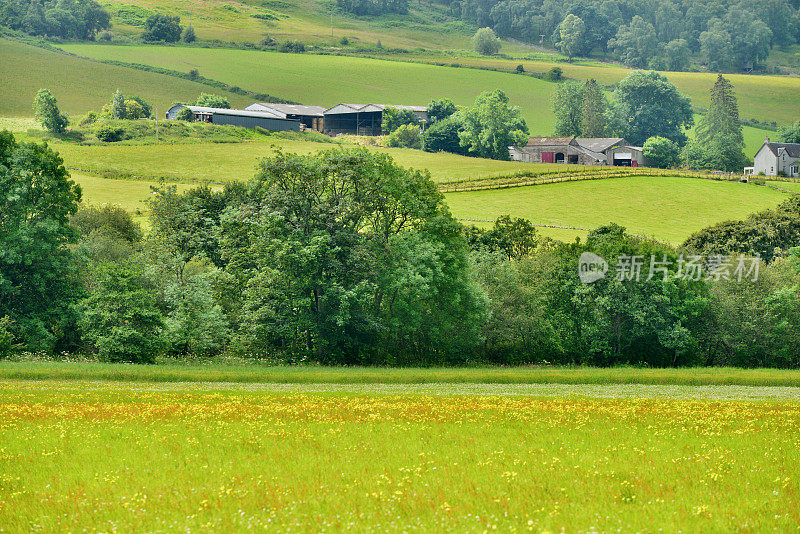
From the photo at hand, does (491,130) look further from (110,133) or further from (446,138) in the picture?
(110,133)

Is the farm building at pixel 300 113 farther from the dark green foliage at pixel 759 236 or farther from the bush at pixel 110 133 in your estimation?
the dark green foliage at pixel 759 236

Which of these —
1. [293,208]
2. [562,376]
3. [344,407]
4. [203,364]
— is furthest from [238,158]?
[344,407]

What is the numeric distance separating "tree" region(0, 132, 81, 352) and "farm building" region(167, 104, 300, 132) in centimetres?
11997

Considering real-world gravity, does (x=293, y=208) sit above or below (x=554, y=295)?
above

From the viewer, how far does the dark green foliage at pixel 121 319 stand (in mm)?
→ 50344

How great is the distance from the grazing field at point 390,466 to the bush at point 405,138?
152927 mm

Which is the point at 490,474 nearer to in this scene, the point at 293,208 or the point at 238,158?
the point at 293,208

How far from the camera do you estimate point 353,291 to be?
174 feet

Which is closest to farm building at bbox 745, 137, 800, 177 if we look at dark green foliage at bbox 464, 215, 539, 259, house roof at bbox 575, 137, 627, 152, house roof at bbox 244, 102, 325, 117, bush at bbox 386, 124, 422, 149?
house roof at bbox 575, 137, 627, 152

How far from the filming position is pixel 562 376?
160 feet

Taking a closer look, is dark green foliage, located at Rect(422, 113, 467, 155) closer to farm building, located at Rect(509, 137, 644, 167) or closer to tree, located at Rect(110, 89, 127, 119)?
farm building, located at Rect(509, 137, 644, 167)

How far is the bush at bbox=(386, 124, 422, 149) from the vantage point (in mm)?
179875

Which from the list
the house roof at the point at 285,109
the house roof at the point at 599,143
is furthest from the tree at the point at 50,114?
the house roof at the point at 599,143

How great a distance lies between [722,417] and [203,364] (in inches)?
1356
